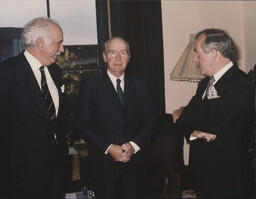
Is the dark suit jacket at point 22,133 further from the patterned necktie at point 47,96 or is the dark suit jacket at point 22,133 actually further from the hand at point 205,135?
the hand at point 205,135

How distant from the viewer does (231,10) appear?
446 centimetres

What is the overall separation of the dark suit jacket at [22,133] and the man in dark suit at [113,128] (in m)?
0.43

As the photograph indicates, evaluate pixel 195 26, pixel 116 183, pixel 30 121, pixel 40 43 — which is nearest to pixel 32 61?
pixel 40 43

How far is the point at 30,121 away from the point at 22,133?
10 cm

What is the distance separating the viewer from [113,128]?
2.71 meters

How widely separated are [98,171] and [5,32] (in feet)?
7.72

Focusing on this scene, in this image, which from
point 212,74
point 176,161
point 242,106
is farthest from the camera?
point 176,161

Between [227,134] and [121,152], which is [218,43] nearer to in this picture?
[227,134]

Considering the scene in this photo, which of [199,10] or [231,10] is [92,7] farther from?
[231,10]

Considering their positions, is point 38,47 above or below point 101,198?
above

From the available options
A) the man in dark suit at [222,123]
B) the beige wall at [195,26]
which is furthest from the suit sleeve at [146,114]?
the beige wall at [195,26]

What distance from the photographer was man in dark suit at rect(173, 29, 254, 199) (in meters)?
2.37

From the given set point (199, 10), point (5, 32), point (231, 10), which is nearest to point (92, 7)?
point (5, 32)

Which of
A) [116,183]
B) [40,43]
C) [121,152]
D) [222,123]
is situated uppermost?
[40,43]
